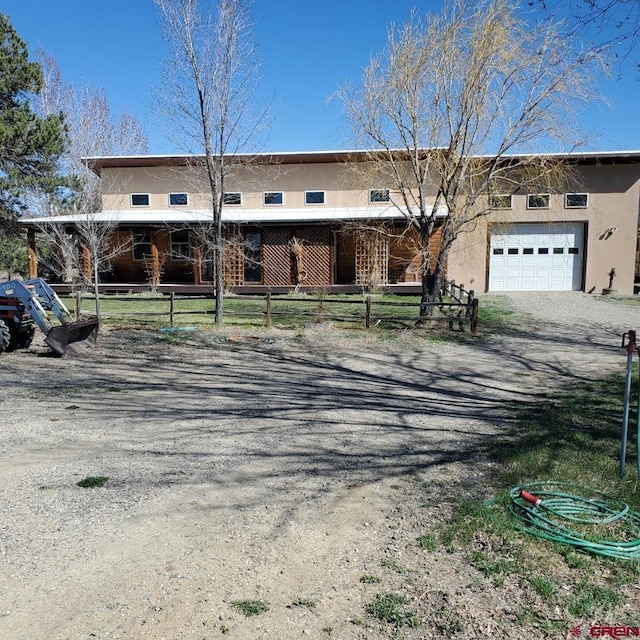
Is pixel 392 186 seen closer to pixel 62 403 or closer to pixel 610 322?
pixel 610 322

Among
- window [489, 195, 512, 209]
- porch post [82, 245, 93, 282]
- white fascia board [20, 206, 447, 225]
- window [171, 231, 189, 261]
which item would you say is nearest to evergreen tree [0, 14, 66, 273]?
white fascia board [20, 206, 447, 225]

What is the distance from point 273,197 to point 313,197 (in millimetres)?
1865

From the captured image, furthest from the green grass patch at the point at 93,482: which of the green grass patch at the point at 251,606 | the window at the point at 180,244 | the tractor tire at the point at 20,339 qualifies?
the window at the point at 180,244

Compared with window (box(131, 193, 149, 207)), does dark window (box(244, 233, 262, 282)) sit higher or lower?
lower

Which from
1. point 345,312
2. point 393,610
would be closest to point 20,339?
point 345,312

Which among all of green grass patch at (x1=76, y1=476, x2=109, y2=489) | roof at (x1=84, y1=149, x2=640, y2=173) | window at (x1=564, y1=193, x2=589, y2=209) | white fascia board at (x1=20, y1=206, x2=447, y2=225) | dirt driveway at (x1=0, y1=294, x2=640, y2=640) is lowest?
dirt driveway at (x1=0, y1=294, x2=640, y2=640)

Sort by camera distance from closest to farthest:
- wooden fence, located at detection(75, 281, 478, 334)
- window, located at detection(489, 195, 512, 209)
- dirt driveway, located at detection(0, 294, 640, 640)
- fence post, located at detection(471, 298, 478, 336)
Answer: dirt driveway, located at detection(0, 294, 640, 640)
fence post, located at detection(471, 298, 478, 336)
wooden fence, located at detection(75, 281, 478, 334)
window, located at detection(489, 195, 512, 209)

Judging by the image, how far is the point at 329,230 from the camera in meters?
23.4

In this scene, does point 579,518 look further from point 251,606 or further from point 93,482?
point 93,482

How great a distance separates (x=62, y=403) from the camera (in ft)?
23.9

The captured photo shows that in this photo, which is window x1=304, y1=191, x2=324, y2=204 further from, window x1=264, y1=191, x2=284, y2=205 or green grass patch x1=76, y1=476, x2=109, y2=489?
green grass patch x1=76, y1=476, x2=109, y2=489

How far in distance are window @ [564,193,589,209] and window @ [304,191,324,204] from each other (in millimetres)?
10584

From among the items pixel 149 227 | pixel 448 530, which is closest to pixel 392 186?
pixel 149 227

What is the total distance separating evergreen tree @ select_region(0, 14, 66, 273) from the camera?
711 inches
